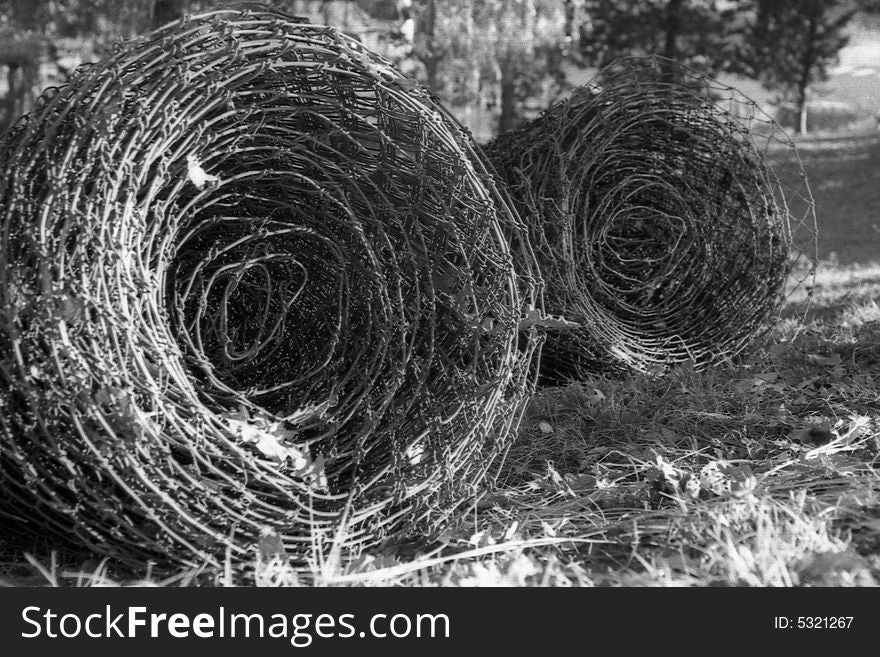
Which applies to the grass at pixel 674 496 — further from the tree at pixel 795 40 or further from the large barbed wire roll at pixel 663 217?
the tree at pixel 795 40

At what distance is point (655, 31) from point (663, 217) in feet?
34.3

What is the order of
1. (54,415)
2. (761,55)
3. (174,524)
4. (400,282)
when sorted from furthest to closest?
(761,55), (400,282), (174,524), (54,415)

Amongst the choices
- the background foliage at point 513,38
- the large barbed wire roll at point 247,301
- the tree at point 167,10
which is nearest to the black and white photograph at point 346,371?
the large barbed wire roll at point 247,301

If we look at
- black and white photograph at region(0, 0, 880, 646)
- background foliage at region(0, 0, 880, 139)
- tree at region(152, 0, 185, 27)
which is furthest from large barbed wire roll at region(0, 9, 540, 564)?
tree at region(152, 0, 185, 27)

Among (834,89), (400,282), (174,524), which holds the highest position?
(834,89)

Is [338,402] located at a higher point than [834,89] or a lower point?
lower

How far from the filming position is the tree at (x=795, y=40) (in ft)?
45.3

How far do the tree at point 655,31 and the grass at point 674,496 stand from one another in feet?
33.4

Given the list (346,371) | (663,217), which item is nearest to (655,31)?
(663,217)

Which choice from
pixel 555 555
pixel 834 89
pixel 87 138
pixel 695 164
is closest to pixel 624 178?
pixel 695 164

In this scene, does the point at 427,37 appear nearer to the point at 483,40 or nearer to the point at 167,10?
the point at 483,40

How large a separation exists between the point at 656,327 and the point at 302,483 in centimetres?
235

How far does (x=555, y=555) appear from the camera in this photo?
219 centimetres

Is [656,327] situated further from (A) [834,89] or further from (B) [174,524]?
(A) [834,89]
